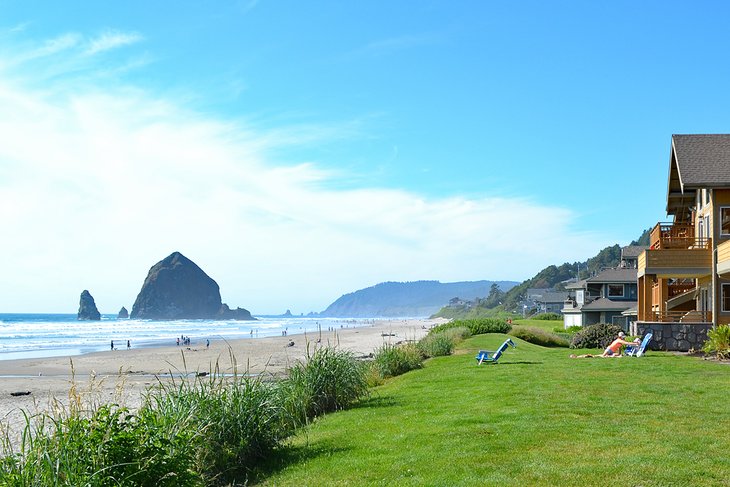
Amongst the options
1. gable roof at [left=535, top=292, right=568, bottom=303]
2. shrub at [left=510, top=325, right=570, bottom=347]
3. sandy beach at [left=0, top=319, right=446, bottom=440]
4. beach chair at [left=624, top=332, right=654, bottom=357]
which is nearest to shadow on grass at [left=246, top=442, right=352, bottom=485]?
sandy beach at [left=0, top=319, right=446, bottom=440]

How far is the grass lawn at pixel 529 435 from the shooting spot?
308 inches

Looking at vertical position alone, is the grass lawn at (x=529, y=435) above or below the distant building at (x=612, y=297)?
below

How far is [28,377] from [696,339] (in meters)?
28.9

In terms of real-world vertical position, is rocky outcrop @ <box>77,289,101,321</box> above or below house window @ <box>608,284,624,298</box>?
below

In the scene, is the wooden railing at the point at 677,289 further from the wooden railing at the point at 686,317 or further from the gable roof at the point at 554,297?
the gable roof at the point at 554,297

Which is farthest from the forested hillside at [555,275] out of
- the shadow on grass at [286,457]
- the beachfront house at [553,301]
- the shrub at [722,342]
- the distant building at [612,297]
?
the shadow on grass at [286,457]

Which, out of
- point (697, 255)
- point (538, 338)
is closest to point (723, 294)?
point (697, 255)

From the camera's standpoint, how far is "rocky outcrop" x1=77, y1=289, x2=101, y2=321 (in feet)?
621

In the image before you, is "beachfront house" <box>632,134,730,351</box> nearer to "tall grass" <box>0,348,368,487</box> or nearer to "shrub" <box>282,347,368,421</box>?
"shrub" <box>282,347,368,421</box>

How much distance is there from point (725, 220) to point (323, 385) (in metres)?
18.3

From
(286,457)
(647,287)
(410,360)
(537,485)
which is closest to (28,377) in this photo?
(410,360)

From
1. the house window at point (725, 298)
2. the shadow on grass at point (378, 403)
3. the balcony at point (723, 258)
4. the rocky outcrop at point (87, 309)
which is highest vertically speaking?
the balcony at point (723, 258)

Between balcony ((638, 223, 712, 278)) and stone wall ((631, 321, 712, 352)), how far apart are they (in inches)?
79.2

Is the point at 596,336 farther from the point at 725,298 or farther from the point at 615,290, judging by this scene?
the point at 615,290
